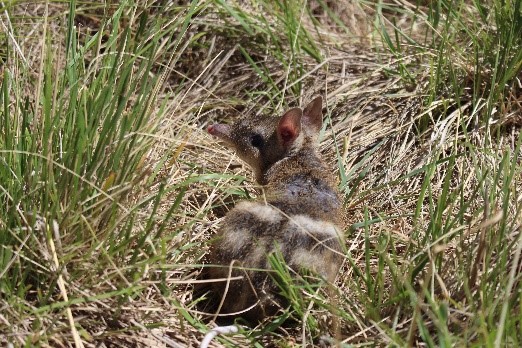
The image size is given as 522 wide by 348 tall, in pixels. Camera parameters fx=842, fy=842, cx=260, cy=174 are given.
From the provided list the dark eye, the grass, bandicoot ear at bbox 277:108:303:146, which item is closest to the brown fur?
the grass

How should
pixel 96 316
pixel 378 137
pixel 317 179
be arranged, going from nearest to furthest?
pixel 96 316 → pixel 317 179 → pixel 378 137

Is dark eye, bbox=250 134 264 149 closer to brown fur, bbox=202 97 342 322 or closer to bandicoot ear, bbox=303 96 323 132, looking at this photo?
bandicoot ear, bbox=303 96 323 132

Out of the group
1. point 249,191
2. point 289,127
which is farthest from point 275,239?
point 249,191

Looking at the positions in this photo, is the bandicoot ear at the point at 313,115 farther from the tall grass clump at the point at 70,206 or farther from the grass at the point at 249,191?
the tall grass clump at the point at 70,206

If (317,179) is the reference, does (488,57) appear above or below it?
above

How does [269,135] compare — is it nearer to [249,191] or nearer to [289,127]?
[289,127]

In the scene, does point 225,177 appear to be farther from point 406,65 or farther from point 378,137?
point 406,65

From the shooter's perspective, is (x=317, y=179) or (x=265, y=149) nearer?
(x=317, y=179)

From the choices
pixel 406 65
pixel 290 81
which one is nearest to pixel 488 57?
pixel 406 65
